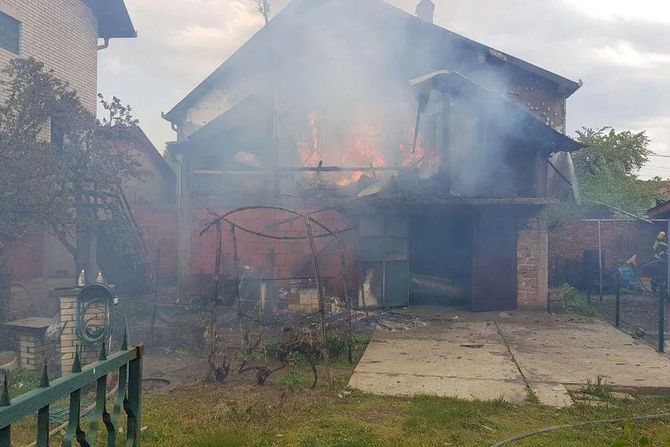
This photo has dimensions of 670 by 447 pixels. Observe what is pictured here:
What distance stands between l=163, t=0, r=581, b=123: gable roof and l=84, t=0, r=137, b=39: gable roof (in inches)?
121

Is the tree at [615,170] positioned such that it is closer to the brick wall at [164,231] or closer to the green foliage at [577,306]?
the green foliage at [577,306]

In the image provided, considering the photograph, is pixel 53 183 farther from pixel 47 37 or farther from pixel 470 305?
pixel 470 305

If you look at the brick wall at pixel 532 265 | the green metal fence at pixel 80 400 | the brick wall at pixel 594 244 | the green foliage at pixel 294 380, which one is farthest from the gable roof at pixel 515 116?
the green metal fence at pixel 80 400

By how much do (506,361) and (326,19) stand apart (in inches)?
520

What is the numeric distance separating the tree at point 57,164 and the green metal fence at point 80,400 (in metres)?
6.97

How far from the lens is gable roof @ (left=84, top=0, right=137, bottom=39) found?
15.6 metres

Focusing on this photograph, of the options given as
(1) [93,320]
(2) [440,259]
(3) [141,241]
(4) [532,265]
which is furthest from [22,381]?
(4) [532,265]

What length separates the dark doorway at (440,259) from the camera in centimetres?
1282

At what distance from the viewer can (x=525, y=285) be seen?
38.9 feet

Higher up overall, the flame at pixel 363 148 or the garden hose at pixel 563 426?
the flame at pixel 363 148

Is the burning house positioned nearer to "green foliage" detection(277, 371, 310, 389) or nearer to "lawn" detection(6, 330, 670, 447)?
"green foliage" detection(277, 371, 310, 389)

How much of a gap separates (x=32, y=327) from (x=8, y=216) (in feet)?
6.96

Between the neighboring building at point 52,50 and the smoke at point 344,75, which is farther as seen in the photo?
the smoke at point 344,75

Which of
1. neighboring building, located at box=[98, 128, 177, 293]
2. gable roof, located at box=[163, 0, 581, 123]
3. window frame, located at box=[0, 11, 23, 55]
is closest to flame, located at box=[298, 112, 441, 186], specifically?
gable roof, located at box=[163, 0, 581, 123]
